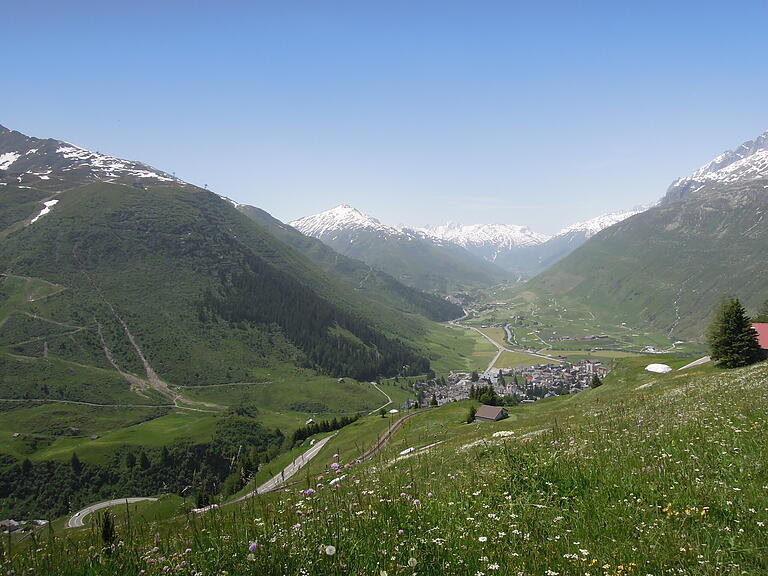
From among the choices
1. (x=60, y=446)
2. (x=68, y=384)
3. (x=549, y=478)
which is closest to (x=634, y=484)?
(x=549, y=478)

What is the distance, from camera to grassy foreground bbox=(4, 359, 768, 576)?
17.5ft

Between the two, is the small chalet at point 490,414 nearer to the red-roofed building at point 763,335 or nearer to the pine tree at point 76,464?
the red-roofed building at point 763,335

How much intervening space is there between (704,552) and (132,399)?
225 metres

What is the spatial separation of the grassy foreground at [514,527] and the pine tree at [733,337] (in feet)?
152

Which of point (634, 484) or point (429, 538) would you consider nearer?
point (429, 538)

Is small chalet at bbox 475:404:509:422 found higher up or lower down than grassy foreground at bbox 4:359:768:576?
lower down

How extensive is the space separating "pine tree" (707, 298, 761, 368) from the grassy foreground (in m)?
46.2

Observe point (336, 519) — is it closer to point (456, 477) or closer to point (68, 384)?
A: point (456, 477)

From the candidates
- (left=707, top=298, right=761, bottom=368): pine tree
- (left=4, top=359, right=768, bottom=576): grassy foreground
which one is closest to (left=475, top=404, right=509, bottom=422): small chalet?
(left=707, top=298, right=761, bottom=368): pine tree

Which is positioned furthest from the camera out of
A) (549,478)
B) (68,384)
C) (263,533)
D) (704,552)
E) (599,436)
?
(68,384)

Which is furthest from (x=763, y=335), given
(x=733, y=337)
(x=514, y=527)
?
(x=514, y=527)

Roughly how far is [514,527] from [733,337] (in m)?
54.8

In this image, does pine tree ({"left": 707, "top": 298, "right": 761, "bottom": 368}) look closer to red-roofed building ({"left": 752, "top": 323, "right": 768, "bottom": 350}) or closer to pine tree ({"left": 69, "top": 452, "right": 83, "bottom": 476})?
red-roofed building ({"left": 752, "top": 323, "right": 768, "bottom": 350})

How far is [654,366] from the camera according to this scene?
214 feet
